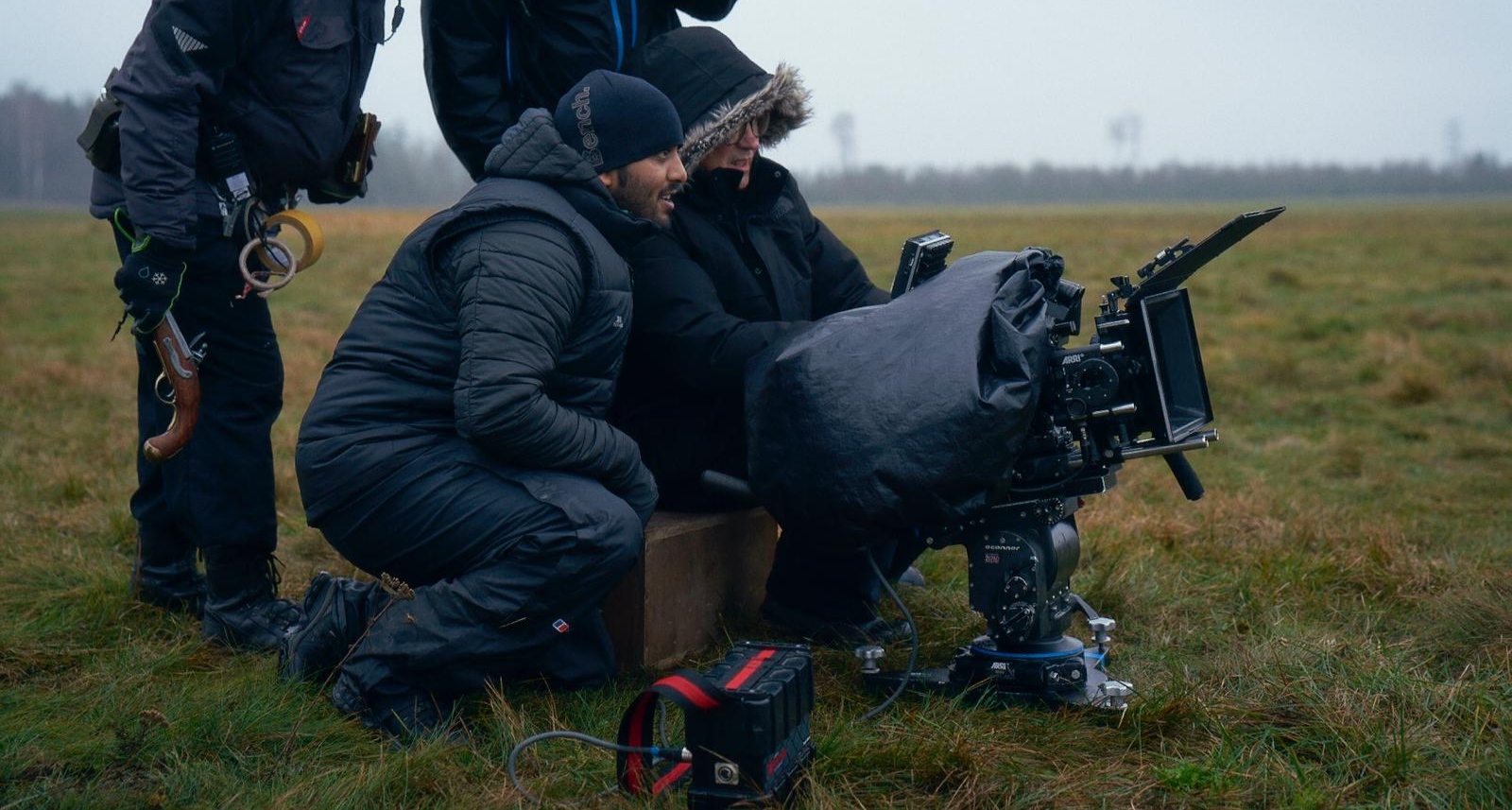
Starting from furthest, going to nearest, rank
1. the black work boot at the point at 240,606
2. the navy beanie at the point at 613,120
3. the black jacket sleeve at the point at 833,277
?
the black jacket sleeve at the point at 833,277 < the black work boot at the point at 240,606 < the navy beanie at the point at 613,120

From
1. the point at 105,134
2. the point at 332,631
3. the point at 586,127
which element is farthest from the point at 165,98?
the point at 332,631

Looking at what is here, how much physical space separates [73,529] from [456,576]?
2667mm

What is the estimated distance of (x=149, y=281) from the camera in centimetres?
367

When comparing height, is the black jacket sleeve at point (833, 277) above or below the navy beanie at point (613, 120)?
below

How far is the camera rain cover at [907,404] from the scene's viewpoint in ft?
10.3

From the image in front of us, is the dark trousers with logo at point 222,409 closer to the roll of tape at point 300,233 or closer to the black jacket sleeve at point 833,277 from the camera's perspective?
the roll of tape at point 300,233

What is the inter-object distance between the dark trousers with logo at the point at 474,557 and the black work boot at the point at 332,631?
6.0 inches

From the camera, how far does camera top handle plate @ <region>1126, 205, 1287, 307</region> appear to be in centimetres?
297

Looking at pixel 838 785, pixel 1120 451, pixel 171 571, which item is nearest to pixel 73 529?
pixel 171 571

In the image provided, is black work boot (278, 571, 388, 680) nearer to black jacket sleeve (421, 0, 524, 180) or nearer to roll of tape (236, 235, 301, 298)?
roll of tape (236, 235, 301, 298)

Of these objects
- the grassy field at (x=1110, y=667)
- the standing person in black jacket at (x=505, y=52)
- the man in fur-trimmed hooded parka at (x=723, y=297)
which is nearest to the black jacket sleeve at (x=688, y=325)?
the man in fur-trimmed hooded parka at (x=723, y=297)

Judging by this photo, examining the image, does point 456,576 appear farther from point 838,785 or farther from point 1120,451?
point 1120,451

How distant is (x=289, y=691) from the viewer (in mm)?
3484

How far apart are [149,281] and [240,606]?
103 centimetres
